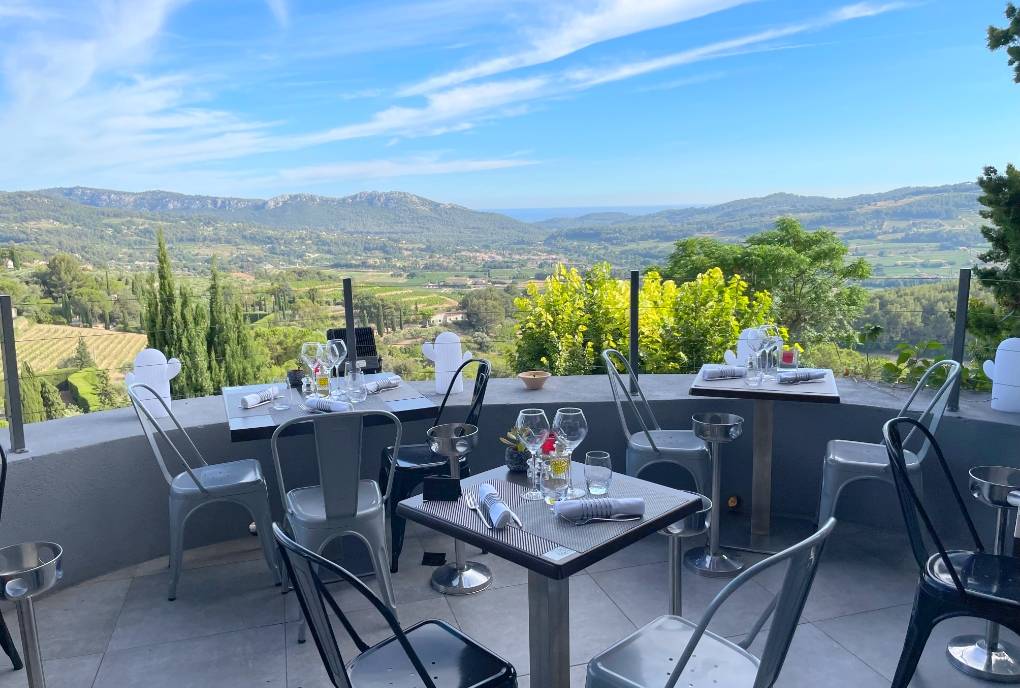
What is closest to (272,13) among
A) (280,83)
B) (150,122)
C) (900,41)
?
(280,83)

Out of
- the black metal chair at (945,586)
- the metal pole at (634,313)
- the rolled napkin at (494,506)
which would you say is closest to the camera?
the rolled napkin at (494,506)

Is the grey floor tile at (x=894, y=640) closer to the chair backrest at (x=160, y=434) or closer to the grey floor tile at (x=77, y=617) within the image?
the chair backrest at (x=160, y=434)

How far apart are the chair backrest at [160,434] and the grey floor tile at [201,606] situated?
487mm

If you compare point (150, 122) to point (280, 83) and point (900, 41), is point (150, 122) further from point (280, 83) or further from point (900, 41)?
point (900, 41)

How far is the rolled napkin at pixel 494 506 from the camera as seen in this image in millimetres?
1848

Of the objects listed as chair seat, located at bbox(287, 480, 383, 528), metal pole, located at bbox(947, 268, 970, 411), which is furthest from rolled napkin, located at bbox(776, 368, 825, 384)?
chair seat, located at bbox(287, 480, 383, 528)

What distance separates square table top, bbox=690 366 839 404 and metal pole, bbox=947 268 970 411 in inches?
23.9

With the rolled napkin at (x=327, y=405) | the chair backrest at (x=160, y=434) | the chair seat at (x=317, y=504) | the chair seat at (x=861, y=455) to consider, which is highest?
the rolled napkin at (x=327, y=405)

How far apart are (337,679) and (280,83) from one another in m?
42.4

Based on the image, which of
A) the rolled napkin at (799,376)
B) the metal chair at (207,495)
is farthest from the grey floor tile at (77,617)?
the rolled napkin at (799,376)

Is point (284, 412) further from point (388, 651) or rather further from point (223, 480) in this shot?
point (388, 651)

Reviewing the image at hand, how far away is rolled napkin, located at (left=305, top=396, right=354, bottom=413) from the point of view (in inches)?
118

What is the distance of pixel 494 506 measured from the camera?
75.6 inches

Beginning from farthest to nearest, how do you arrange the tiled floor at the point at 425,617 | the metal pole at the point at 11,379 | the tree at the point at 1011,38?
1. the tree at the point at 1011,38
2. the metal pole at the point at 11,379
3. the tiled floor at the point at 425,617
